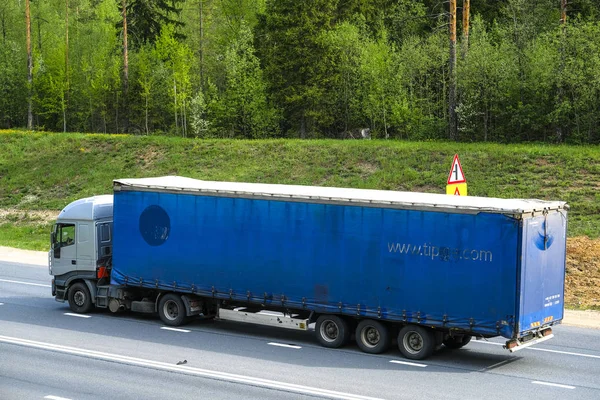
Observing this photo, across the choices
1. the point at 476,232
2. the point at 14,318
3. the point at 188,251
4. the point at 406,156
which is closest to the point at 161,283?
the point at 188,251

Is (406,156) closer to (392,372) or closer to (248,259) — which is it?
(248,259)

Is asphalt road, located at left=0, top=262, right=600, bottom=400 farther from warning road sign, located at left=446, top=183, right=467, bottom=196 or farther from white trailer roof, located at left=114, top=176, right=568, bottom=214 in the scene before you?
warning road sign, located at left=446, top=183, right=467, bottom=196

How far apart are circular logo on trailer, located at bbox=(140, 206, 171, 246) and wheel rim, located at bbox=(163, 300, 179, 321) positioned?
1472mm

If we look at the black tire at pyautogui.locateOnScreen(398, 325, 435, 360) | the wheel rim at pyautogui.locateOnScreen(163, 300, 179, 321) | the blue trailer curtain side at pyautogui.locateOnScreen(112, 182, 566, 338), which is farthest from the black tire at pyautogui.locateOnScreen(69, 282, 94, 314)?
the black tire at pyautogui.locateOnScreen(398, 325, 435, 360)

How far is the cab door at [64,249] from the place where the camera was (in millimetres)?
22297

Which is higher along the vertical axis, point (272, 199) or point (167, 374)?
point (272, 199)

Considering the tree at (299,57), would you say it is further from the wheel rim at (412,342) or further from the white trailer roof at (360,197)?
the wheel rim at (412,342)

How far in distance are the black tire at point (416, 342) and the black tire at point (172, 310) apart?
18.6 ft

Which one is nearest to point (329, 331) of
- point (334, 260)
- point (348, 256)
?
point (334, 260)

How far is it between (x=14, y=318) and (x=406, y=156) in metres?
24.0

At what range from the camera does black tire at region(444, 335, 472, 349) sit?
18.0 meters

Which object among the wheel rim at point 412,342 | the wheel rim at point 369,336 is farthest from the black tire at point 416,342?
the wheel rim at point 369,336

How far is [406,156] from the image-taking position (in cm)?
4175

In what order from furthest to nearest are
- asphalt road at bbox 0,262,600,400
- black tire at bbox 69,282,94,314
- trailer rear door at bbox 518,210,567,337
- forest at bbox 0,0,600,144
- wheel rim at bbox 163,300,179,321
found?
forest at bbox 0,0,600,144
black tire at bbox 69,282,94,314
wheel rim at bbox 163,300,179,321
trailer rear door at bbox 518,210,567,337
asphalt road at bbox 0,262,600,400
